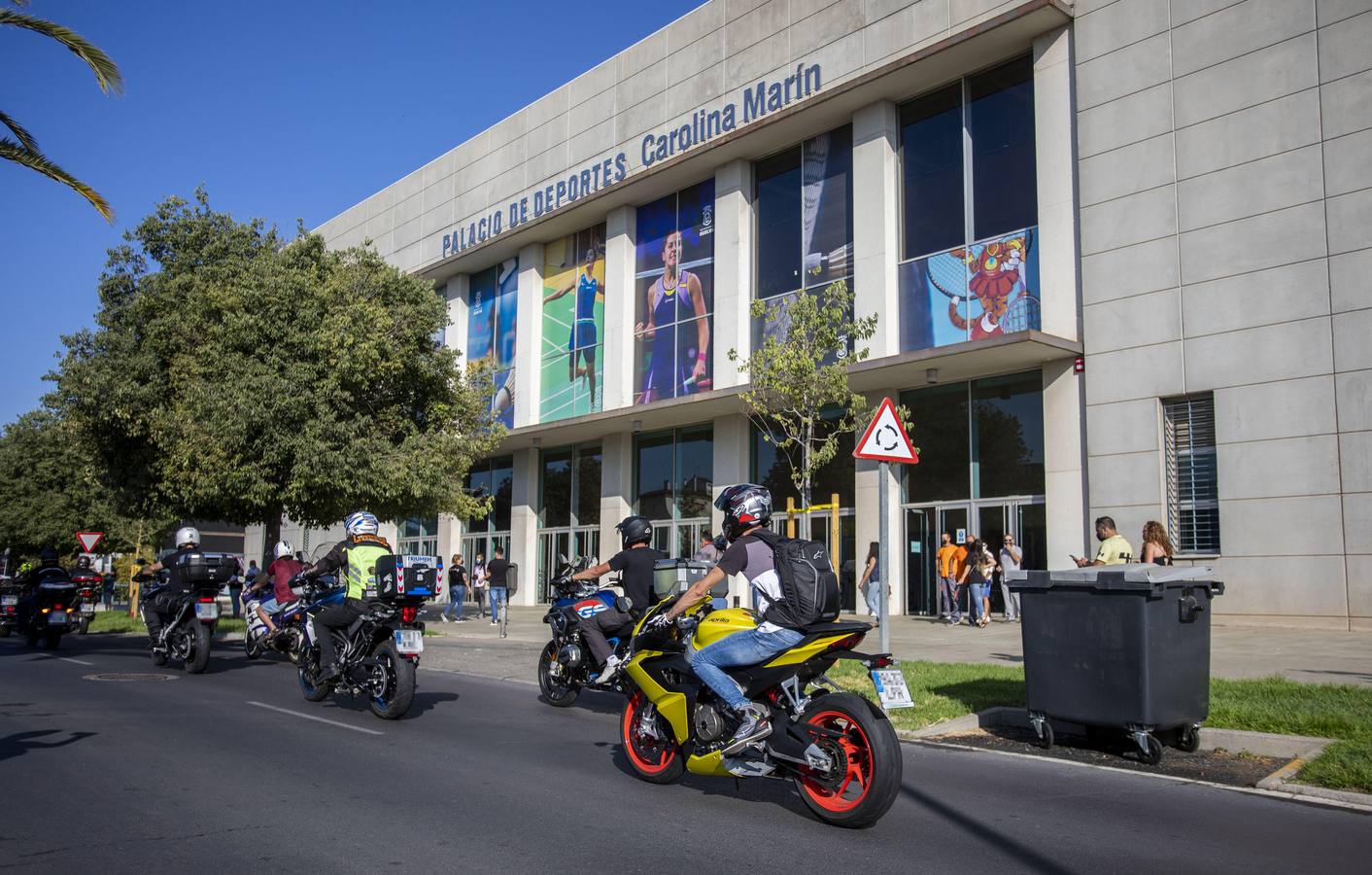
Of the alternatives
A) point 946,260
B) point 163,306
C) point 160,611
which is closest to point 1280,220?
point 946,260

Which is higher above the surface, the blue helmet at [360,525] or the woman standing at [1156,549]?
the blue helmet at [360,525]

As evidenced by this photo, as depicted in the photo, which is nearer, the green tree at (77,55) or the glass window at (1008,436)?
the green tree at (77,55)

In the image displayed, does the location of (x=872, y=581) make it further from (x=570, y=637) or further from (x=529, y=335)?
(x=529, y=335)

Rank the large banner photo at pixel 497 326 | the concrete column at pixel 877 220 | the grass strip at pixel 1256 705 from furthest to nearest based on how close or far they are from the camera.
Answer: the large banner photo at pixel 497 326
the concrete column at pixel 877 220
the grass strip at pixel 1256 705

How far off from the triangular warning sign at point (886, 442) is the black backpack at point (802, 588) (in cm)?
388

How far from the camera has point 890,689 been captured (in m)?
5.47

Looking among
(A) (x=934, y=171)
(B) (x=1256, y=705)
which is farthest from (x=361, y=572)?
(A) (x=934, y=171)

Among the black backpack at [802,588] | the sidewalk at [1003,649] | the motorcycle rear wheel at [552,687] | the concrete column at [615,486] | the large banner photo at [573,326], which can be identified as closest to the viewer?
the black backpack at [802,588]

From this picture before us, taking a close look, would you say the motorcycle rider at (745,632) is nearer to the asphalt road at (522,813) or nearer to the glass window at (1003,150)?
the asphalt road at (522,813)

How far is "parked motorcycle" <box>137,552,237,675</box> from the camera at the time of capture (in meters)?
13.2

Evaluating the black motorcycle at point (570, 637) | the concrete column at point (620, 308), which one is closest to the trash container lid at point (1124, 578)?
the black motorcycle at point (570, 637)

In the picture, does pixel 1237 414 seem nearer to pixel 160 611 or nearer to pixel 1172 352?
pixel 1172 352

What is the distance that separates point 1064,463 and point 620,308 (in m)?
13.7

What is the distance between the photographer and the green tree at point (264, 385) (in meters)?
19.5
